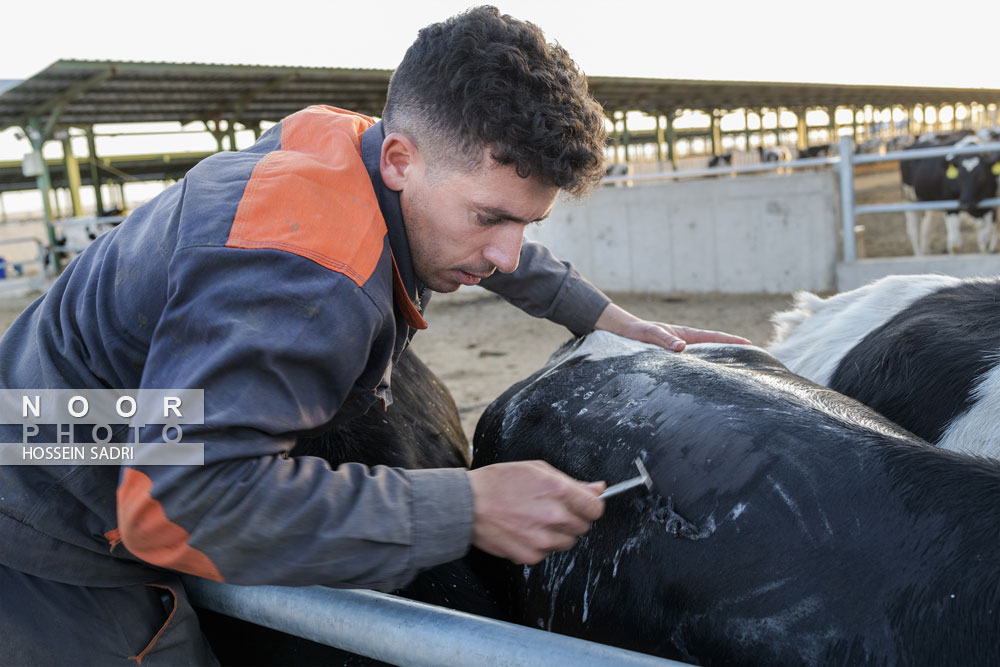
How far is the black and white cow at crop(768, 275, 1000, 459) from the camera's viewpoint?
1.79 metres

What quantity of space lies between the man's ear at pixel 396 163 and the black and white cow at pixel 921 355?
1.26m

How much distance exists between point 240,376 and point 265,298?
94 millimetres

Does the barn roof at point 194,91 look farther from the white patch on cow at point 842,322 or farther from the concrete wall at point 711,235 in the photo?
the white patch on cow at point 842,322

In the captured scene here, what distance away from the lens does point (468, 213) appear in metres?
1.16

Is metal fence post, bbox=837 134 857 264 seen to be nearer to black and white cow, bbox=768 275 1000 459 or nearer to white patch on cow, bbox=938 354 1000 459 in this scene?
black and white cow, bbox=768 275 1000 459

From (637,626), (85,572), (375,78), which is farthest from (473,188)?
(375,78)

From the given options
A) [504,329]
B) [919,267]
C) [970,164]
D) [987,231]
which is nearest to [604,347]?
[504,329]

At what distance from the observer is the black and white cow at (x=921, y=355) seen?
1785mm

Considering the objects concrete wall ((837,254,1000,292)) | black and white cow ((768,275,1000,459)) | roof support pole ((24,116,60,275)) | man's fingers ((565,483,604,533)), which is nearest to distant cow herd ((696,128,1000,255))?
concrete wall ((837,254,1000,292))

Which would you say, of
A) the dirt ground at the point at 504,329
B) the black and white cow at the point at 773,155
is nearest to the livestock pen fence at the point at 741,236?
the dirt ground at the point at 504,329

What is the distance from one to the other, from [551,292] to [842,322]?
3.29 feet

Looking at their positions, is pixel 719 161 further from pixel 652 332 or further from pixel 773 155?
pixel 652 332

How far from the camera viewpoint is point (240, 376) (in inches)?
37.2

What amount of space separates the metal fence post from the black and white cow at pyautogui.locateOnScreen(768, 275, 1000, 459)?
5575mm
